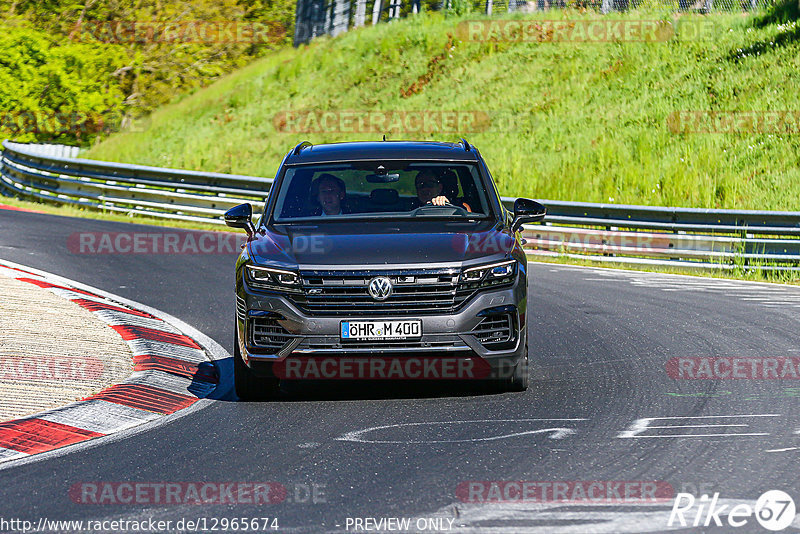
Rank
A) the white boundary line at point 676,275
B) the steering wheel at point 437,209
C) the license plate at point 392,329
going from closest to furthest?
the license plate at point 392,329, the steering wheel at point 437,209, the white boundary line at point 676,275

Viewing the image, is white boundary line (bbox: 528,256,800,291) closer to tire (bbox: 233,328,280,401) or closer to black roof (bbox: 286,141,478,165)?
black roof (bbox: 286,141,478,165)

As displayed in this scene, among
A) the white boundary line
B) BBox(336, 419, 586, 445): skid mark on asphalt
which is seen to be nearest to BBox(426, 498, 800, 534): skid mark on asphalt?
BBox(336, 419, 586, 445): skid mark on asphalt

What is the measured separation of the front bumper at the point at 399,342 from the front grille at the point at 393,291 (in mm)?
49

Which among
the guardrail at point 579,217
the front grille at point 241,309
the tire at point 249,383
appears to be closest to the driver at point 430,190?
the front grille at point 241,309

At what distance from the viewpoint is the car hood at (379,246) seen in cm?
761

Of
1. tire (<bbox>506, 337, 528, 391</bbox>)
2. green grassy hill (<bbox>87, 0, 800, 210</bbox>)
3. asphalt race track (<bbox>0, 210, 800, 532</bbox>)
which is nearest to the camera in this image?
asphalt race track (<bbox>0, 210, 800, 532</bbox>)

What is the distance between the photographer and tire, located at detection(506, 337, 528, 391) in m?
8.01

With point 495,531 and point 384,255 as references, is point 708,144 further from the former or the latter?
point 495,531

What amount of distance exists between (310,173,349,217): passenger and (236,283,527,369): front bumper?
115 cm
